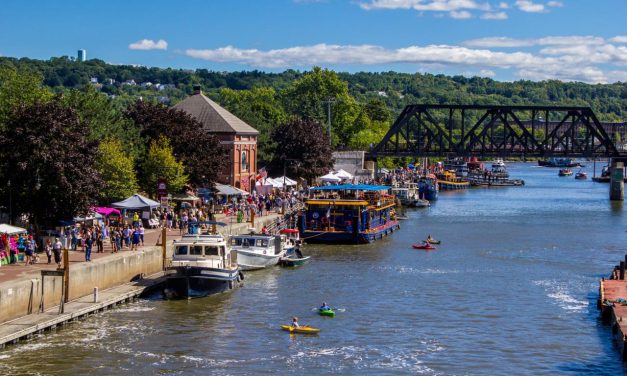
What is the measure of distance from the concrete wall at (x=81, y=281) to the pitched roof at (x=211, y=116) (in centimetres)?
4432

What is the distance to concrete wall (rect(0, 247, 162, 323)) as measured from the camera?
46062 millimetres

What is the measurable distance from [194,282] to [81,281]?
701 centimetres

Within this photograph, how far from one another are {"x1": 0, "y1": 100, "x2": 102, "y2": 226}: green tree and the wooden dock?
5919mm

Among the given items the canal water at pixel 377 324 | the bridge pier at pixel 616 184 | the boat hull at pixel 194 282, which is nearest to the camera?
the canal water at pixel 377 324

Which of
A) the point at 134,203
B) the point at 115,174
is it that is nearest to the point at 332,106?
the point at 115,174

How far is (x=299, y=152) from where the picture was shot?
128250mm

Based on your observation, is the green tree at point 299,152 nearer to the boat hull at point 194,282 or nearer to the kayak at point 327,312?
the boat hull at point 194,282

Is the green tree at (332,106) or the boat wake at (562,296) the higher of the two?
the green tree at (332,106)

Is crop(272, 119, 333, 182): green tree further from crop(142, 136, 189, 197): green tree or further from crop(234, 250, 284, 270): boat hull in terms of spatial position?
crop(234, 250, 284, 270): boat hull

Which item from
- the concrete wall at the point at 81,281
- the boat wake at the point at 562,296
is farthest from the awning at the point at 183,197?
the boat wake at the point at 562,296

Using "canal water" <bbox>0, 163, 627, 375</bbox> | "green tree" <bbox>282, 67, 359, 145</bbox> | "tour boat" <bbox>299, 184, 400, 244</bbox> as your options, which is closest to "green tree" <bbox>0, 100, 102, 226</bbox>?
"canal water" <bbox>0, 163, 627, 375</bbox>

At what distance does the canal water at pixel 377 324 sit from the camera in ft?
144

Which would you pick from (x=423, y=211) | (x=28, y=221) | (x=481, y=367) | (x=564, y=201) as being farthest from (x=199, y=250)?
(x=564, y=201)

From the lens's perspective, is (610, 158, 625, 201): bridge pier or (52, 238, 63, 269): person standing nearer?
(52, 238, 63, 269): person standing
